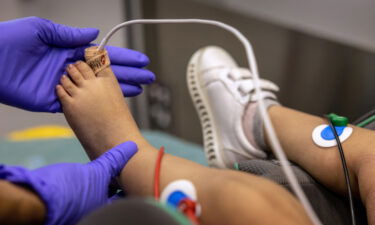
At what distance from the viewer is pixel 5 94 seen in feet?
2.02

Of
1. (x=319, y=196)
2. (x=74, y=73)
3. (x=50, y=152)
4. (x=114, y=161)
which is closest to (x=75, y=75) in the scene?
(x=74, y=73)

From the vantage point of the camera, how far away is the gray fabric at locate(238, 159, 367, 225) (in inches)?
22.5

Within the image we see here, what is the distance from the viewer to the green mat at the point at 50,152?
1.17m

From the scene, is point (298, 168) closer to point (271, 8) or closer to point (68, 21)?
point (271, 8)

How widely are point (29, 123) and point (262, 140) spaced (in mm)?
1108

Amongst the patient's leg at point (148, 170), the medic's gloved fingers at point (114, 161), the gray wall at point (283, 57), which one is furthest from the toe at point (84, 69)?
the gray wall at point (283, 57)

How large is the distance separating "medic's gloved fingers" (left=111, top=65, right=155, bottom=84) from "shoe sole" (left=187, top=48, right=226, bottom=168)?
28 cm

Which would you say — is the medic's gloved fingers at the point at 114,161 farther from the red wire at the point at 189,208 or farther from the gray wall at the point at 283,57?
the gray wall at the point at 283,57

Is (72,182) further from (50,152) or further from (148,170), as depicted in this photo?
(50,152)

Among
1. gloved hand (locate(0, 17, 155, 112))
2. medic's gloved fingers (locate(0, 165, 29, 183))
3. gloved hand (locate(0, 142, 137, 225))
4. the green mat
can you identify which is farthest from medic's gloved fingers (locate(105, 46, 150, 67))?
the green mat

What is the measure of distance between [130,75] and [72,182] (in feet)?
1.01

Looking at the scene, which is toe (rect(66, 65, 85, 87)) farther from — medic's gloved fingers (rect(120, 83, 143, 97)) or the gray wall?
the gray wall

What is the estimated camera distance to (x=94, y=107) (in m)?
0.64

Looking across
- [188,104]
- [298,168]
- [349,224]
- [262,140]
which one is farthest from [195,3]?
[349,224]
